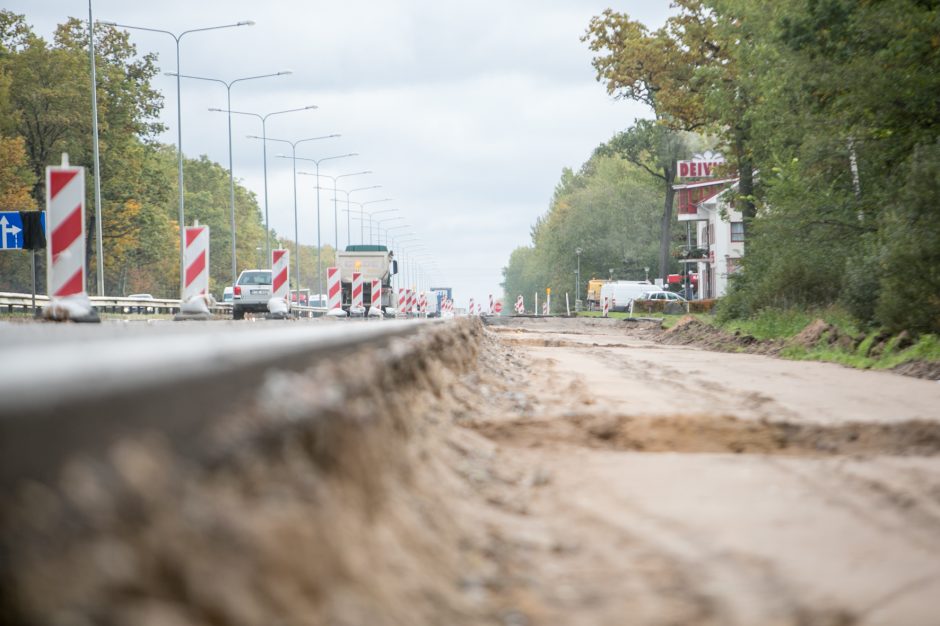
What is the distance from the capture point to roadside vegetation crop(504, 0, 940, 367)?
1989 cm

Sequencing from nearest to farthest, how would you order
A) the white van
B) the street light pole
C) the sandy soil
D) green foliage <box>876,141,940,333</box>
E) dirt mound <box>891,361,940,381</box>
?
the sandy soil
dirt mound <box>891,361,940,381</box>
green foliage <box>876,141,940,333</box>
the street light pole
the white van

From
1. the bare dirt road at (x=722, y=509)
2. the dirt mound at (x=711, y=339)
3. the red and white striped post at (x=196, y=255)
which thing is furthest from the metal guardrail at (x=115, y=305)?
the bare dirt road at (x=722, y=509)

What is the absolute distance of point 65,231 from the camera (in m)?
14.8

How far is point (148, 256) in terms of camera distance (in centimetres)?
8325

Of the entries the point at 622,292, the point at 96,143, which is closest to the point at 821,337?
the point at 96,143

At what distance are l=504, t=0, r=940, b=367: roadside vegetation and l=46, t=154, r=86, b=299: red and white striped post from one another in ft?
38.4

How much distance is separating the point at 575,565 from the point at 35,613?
10.8 ft

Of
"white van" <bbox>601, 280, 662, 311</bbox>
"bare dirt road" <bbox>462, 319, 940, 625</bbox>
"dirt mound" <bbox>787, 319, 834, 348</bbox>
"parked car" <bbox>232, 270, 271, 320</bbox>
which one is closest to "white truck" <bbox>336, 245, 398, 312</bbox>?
"parked car" <bbox>232, 270, 271, 320</bbox>

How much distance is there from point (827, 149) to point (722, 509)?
20.9m

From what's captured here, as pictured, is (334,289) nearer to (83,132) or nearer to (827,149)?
(827,149)

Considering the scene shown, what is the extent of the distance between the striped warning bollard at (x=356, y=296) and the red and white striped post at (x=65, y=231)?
29.3 metres

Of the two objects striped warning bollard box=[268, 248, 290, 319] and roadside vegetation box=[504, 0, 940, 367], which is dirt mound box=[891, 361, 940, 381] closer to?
roadside vegetation box=[504, 0, 940, 367]

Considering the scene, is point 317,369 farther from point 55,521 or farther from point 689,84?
point 689,84

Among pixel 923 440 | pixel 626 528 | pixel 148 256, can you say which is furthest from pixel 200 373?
pixel 148 256
